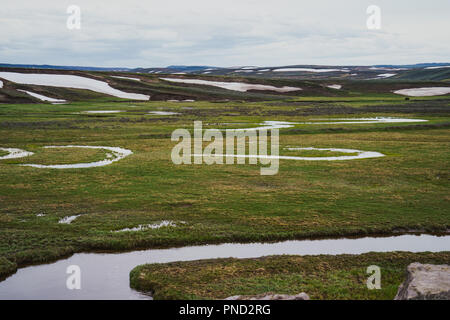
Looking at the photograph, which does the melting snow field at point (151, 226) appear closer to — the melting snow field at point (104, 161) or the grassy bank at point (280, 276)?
the grassy bank at point (280, 276)

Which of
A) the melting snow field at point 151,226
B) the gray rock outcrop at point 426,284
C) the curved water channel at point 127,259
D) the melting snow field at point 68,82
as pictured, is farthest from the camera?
the melting snow field at point 68,82

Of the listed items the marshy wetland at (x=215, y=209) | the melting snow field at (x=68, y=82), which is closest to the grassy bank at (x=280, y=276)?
the marshy wetland at (x=215, y=209)

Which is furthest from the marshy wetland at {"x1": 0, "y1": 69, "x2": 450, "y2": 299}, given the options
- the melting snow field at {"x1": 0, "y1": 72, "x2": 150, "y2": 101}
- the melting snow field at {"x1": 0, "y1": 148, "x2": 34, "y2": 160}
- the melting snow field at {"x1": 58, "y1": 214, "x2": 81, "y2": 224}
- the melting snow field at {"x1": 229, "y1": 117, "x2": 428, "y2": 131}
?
the melting snow field at {"x1": 0, "y1": 72, "x2": 150, "y2": 101}

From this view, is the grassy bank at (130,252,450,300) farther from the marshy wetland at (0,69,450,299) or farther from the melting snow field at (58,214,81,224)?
the melting snow field at (58,214,81,224)

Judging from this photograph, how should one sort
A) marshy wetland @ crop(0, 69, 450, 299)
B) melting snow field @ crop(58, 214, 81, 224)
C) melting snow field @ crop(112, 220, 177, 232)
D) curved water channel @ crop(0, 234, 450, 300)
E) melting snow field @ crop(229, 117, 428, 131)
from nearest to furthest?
curved water channel @ crop(0, 234, 450, 300), marshy wetland @ crop(0, 69, 450, 299), melting snow field @ crop(112, 220, 177, 232), melting snow field @ crop(58, 214, 81, 224), melting snow field @ crop(229, 117, 428, 131)

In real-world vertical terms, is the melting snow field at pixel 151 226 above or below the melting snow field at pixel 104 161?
below
